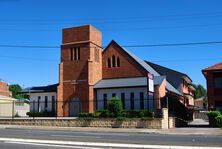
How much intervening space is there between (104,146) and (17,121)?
25.6m

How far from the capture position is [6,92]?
75.8m

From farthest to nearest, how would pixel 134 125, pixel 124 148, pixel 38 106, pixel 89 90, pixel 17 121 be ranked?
pixel 38 106 < pixel 89 90 < pixel 17 121 < pixel 134 125 < pixel 124 148

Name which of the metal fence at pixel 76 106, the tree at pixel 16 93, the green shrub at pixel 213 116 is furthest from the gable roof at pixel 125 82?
the tree at pixel 16 93

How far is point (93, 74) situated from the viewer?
158 ft

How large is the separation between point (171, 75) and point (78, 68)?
88.9 ft

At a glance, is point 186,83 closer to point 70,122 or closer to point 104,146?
point 70,122

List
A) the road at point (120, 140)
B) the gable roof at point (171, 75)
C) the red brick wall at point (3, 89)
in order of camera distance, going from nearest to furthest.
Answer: the road at point (120, 140) → the gable roof at point (171, 75) → the red brick wall at point (3, 89)

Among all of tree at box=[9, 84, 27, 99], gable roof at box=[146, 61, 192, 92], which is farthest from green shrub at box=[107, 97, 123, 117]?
tree at box=[9, 84, 27, 99]

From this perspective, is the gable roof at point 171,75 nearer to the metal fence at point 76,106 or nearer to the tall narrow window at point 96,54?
the tall narrow window at point 96,54

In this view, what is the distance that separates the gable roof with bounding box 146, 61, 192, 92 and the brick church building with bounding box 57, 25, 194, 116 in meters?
16.5

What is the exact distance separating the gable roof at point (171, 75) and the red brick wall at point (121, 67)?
1786 centimetres

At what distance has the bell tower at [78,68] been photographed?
47.6 meters

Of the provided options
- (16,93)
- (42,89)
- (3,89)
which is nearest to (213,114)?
(42,89)

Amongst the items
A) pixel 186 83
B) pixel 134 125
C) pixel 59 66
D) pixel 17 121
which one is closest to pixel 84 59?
pixel 59 66
